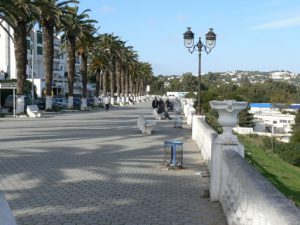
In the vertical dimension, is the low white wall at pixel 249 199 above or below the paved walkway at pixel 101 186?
above

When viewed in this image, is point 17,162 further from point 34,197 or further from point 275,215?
point 275,215

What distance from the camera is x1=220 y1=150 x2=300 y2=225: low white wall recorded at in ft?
11.4

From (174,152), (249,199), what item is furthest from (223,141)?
(174,152)

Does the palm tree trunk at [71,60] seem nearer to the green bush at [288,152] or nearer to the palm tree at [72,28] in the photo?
the palm tree at [72,28]

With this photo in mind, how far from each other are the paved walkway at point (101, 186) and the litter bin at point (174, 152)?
324 millimetres

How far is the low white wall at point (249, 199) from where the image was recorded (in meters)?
3.49

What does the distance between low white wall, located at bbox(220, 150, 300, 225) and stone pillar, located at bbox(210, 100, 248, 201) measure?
266mm

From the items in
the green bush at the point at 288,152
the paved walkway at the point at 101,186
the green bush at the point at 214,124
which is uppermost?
the green bush at the point at 214,124

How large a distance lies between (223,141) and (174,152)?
3.65 meters

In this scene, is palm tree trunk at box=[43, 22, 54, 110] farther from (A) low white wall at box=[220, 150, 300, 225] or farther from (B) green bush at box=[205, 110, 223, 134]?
(A) low white wall at box=[220, 150, 300, 225]

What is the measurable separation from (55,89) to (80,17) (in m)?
52.2

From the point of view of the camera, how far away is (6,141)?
1678 centimetres

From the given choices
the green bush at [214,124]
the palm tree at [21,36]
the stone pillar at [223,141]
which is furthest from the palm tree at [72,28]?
the stone pillar at [223,141]

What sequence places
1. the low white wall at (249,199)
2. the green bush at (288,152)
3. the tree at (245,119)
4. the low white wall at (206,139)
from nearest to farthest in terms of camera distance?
the low white wall at (249,199)
the low white wall at (206,139)
the green bush at (288,152)
the tree at (245,119)
